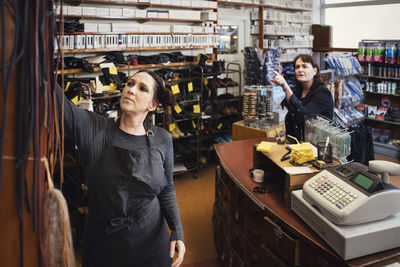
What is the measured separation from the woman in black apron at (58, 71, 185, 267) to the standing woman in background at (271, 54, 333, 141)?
1.64 metres

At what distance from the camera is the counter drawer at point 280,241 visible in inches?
70.4

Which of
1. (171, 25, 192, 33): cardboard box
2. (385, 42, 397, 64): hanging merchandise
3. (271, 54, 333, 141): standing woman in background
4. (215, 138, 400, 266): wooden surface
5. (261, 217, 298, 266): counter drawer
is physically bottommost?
(261, 217, 298, 266): counter drawer

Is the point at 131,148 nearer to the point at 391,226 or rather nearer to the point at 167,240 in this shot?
the point at 167,240

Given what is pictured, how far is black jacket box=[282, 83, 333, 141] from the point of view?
3039mm

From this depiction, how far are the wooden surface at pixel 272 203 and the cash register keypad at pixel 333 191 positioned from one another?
210mm

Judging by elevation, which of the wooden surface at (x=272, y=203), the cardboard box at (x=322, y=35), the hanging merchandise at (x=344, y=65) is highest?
the cardboard box at (x=322, y=35)

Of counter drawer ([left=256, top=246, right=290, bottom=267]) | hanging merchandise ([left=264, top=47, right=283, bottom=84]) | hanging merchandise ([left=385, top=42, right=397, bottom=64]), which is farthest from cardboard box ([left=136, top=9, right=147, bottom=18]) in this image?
hanging merchandise ([left=385, top=42, right=397, bottom=64])

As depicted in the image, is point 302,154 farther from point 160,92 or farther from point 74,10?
point 74,10

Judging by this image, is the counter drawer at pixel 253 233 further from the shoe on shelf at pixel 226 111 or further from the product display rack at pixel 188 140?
the shoe on shelf at pixel 226 111

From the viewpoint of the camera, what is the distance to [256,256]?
2238mm

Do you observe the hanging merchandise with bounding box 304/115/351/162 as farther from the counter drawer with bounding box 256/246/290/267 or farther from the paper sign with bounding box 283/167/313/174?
the counter drawer with bounding box 256/246/290/267

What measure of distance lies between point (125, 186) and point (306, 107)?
6.76ft

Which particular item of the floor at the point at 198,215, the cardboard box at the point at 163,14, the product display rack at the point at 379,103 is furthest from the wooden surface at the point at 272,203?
the product display rack at the point at 379,103

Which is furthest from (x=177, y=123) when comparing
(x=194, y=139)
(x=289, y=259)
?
(x=289, y=259)
